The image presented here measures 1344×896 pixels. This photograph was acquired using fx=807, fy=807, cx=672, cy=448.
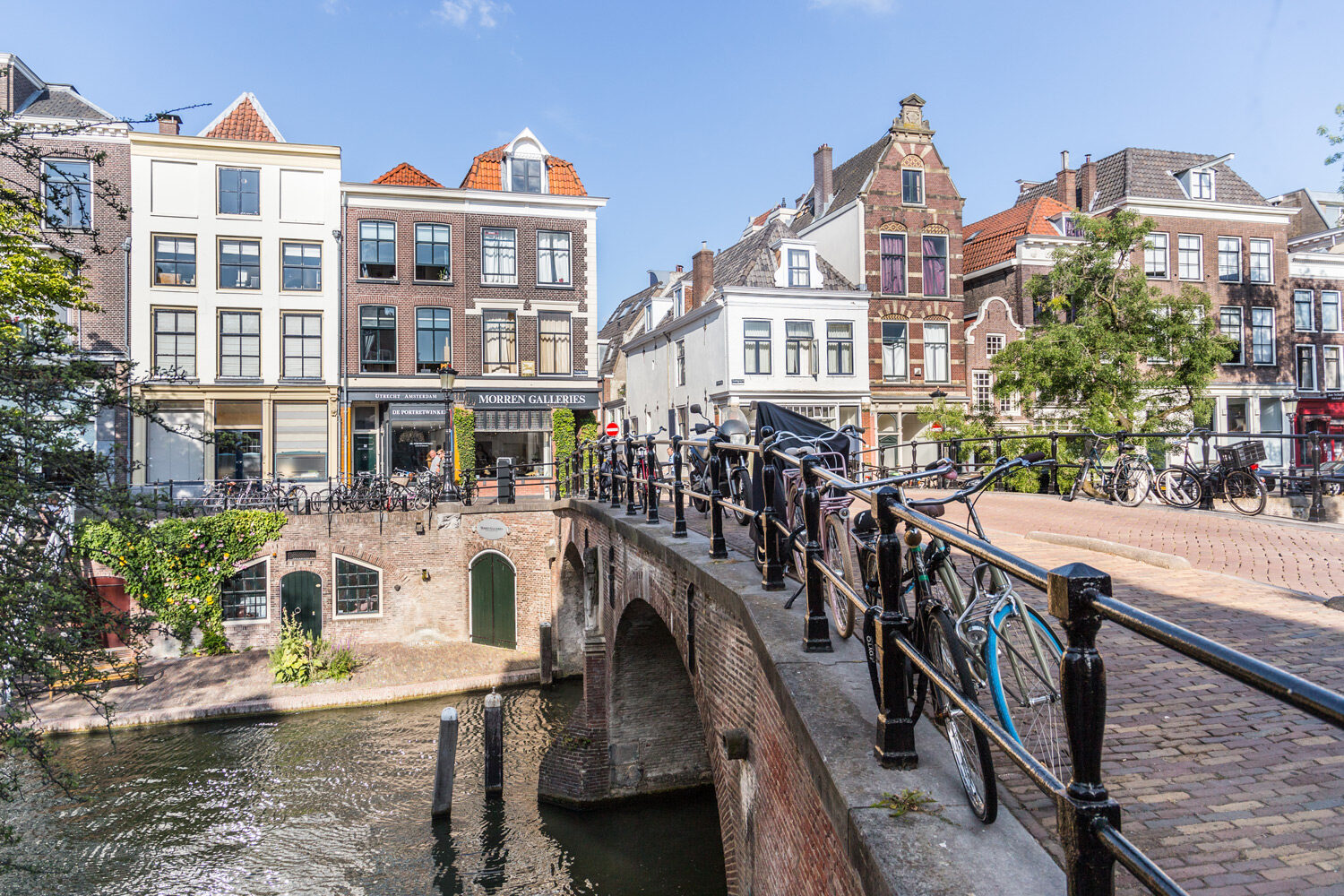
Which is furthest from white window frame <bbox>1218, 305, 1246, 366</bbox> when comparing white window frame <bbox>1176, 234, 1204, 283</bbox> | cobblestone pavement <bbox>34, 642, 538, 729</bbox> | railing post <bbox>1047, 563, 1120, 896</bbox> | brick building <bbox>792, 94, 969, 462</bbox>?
railing post <bbox>1047, 563, 1120, 896</bbox>

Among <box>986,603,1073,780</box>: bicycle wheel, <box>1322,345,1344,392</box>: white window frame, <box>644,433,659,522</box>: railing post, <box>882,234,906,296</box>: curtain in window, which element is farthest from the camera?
<box>1322,345,1344,392</box>: white window frame

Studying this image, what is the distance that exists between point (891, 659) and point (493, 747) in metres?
11.7

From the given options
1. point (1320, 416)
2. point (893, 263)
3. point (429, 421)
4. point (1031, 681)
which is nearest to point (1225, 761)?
point (1031, 681)

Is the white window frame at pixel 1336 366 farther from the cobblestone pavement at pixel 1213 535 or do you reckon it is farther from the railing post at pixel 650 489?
the railing post at pixel 650 489

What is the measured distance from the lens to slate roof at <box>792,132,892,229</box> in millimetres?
27141

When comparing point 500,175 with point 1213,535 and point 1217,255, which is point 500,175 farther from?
point 1217,255

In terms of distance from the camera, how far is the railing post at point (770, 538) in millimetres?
4945

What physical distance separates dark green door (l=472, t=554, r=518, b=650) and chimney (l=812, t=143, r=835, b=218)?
58.1 feet

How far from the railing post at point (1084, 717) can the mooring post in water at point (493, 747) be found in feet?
40.3

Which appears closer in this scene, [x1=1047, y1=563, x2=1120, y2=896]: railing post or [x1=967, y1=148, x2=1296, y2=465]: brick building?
[x1=1047, y1=563, x2=1120, y2=896]: railing post

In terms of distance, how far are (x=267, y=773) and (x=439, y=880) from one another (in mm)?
5132

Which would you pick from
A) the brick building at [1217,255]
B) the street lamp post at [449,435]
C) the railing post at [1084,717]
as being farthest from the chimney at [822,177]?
the railing post at [1084,717]

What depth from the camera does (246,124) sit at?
25297 mm

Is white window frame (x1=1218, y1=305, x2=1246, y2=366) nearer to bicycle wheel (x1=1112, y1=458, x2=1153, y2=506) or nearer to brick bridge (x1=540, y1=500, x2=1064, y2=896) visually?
bicycle wheel (x1=1112, y1=458, x2=1153, y2=506)
